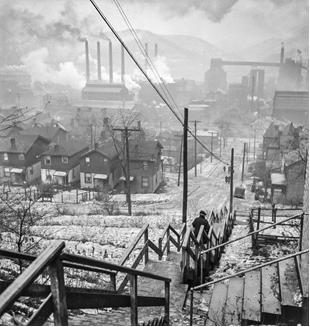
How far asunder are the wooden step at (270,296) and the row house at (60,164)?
32.4 meters

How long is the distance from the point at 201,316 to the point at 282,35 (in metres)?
147

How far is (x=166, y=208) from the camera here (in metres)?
28.3

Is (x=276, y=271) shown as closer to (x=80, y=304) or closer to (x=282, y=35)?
(x=80, y=304)

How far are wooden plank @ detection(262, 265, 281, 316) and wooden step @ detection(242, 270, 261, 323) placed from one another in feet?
0.37

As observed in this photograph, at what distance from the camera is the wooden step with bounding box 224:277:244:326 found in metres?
4.59

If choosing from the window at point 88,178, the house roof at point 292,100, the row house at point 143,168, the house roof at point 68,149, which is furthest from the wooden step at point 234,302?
the house roof at point 292,100

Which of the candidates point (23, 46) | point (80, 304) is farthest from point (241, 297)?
point (23, 46)

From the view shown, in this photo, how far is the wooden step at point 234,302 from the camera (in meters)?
4.59

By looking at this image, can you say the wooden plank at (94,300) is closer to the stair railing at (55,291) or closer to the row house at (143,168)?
the stair railing at (55,291)

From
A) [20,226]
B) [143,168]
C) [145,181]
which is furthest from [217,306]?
[145,181]

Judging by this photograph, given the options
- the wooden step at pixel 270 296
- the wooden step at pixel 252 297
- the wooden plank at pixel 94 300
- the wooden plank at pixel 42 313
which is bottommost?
the wooden step at pixel 252 297

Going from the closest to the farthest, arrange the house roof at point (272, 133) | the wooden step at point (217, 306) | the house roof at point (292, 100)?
the wooden step at point (217, 306)
the house roof at point (272, 133)
the house roof at point (292, 100)

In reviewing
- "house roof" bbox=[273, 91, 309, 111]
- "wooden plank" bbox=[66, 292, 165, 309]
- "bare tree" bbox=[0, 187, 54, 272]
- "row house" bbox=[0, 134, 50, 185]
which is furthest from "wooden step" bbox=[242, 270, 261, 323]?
"house roof" bbox=[273, 91, 309, 111]

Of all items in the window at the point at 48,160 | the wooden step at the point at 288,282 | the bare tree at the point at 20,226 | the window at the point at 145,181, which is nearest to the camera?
the wooden step at the point at 288,282
